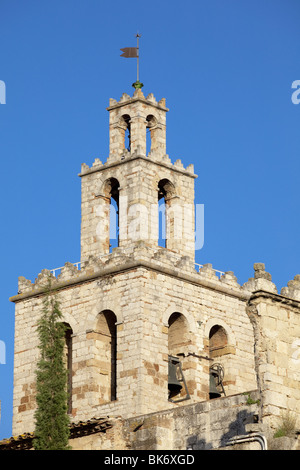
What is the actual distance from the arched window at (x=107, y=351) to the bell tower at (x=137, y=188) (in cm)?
238

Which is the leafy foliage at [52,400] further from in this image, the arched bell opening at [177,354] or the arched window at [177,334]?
the arched window at [177,334]

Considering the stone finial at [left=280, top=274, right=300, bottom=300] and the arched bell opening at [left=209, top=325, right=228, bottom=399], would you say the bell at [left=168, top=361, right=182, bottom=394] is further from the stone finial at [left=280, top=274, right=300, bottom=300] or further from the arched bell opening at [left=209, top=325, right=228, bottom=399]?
the stone finial at [left=280, top=274, right=300, bottom=300]

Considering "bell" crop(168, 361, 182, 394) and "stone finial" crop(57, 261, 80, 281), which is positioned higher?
"stone finial" crop(57, 261, 80, 281)

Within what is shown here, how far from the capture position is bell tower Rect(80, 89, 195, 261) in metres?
52.0

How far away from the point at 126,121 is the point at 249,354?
873cm

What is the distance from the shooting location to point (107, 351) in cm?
5116

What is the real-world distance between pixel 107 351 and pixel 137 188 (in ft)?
17.4

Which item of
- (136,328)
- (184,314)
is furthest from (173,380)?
(184,314)

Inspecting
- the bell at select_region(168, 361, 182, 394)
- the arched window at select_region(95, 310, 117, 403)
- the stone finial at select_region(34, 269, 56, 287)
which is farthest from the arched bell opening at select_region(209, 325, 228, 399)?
the stone finial at select_region(34, 269, 56, 287)

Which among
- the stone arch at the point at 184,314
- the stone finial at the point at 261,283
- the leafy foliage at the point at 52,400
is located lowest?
the leafy foliage at the point at 52,400

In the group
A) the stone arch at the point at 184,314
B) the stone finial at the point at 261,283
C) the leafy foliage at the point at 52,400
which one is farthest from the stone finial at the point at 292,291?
the stone arch at the point at 184,314

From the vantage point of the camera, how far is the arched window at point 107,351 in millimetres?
50594

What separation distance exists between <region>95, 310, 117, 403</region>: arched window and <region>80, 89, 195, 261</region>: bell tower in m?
2.38

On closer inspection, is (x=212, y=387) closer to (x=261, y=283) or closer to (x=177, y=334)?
(x=177, y=334)
